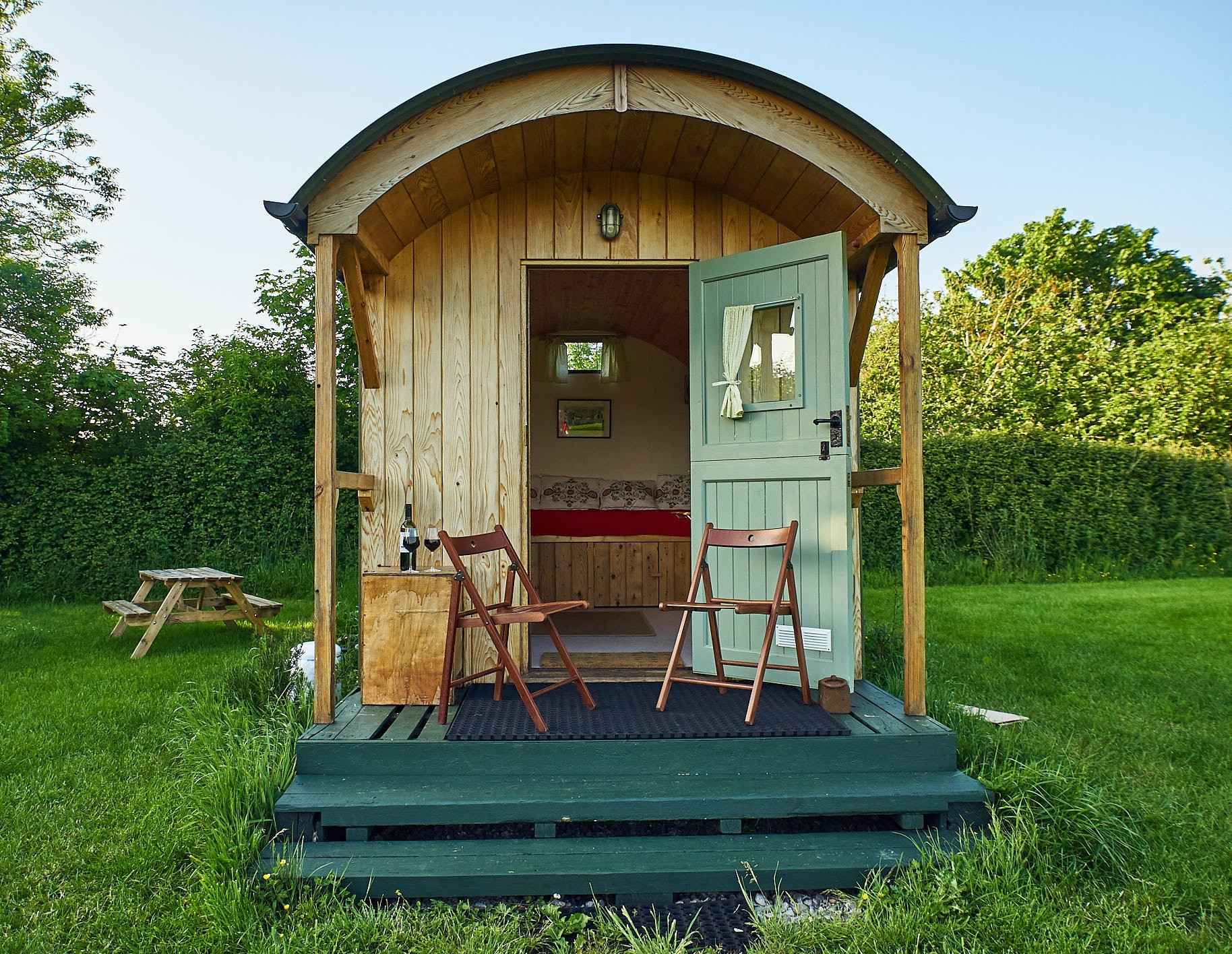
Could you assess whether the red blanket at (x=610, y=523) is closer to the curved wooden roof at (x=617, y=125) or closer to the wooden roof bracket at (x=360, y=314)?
the wooden roof bracket at (x=360, y=314)

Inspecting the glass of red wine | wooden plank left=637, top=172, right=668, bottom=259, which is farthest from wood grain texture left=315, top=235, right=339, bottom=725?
wooden plank left=637, top=172, right=668, bottom=259

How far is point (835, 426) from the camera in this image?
362cm

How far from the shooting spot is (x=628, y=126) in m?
3.75

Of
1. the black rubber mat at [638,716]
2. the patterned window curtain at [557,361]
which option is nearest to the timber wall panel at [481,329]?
the black rubber mat at [638,716]

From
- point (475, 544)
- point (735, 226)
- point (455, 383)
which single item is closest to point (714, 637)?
point (475, 544)

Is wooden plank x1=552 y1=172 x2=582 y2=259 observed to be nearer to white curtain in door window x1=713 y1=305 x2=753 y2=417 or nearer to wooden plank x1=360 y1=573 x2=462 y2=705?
white curtain in door window x1=713 y1=305 x2=753 y2=417

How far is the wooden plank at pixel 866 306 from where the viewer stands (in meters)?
3.87

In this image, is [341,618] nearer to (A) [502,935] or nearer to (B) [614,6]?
(A) [502,935]

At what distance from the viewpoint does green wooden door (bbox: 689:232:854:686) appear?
3641mm

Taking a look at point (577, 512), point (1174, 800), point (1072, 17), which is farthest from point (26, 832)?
point (1072, 17)

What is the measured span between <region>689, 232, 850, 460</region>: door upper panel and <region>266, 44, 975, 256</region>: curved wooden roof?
0.33 meters

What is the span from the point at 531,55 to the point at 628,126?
0.59 meters

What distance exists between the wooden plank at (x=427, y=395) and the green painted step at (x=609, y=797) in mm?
1495

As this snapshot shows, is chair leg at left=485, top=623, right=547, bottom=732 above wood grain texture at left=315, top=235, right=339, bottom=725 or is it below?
below
